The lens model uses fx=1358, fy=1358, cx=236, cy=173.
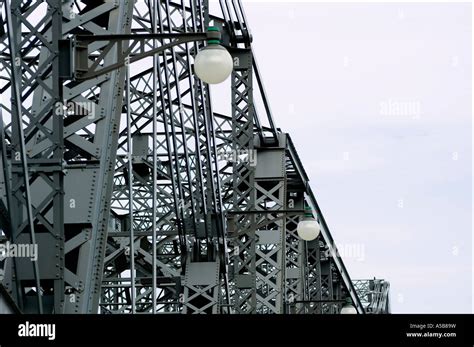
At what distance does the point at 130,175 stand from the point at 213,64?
522cm

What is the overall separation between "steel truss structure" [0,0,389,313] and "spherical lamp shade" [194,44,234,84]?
2.16 feet

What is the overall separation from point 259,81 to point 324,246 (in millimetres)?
27364

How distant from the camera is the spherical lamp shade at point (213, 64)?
16062 mm

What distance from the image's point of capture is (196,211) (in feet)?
105

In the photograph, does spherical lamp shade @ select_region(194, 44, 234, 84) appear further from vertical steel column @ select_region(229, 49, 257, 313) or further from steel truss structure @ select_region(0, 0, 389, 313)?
vertical steel column @ select_region(229, 49, 257, 313)

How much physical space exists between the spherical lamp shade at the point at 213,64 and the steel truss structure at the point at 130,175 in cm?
66

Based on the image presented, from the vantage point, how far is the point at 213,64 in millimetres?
16078
